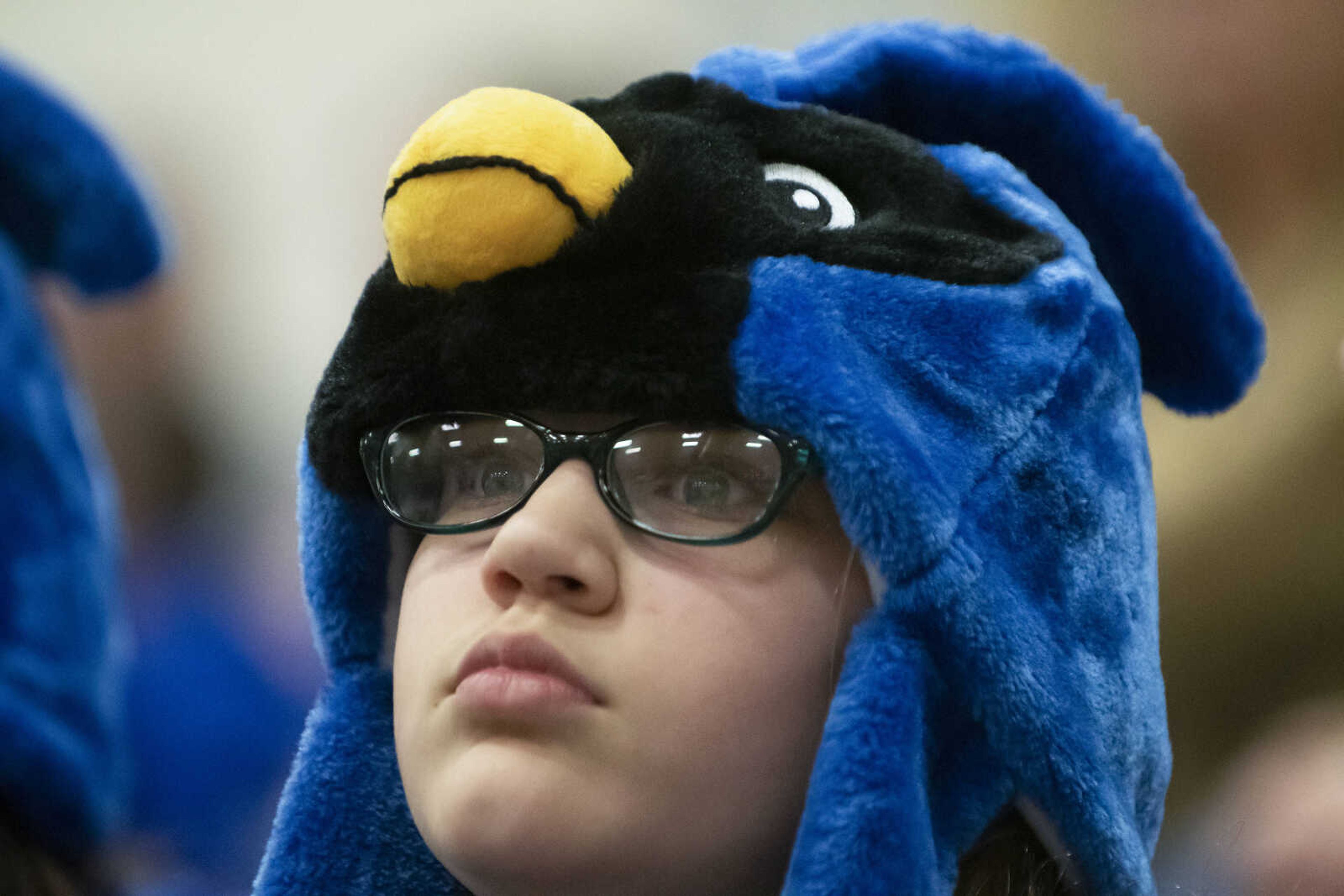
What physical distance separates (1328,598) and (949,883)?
2.66 feet

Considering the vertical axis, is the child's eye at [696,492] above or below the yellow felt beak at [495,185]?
below

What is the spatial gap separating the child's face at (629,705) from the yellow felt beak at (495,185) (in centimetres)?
12

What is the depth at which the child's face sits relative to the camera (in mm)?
717

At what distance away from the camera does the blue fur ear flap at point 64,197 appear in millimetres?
1098

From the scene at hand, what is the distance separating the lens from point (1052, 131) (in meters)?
1.01

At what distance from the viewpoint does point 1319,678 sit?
1.34 meters

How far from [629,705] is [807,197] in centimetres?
36

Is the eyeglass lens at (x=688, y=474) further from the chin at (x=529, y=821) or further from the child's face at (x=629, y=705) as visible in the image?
the chin at (x=529, y=821)

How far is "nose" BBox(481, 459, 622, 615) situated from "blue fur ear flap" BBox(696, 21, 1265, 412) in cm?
38

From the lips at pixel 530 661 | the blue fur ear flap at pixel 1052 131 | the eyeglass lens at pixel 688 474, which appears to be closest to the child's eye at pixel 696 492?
the eyeglass lens at pixel 688 474

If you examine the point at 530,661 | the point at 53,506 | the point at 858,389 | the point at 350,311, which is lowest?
the point at 350,311

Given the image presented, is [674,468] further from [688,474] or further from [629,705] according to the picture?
[629,705]

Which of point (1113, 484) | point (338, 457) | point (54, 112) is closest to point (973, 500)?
point (1113, 484)

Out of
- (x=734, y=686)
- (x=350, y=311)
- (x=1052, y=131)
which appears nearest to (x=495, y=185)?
(x=734, y=686)
